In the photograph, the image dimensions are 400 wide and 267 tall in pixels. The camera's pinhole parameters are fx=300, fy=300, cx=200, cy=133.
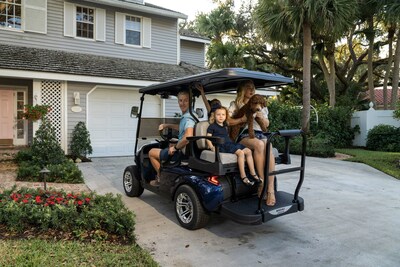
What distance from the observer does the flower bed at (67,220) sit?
3.37 metres

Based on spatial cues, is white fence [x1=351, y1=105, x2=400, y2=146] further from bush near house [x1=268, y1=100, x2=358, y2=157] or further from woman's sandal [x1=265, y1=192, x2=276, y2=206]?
woman's sandal [x1=265, y1=192, x2=276, y2=206]

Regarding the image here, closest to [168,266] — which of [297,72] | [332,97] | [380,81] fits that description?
[332,97]

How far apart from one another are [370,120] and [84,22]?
12.7 metres

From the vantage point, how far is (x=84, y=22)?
11.2 m

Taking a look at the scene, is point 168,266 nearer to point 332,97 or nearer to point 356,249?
point 356,249

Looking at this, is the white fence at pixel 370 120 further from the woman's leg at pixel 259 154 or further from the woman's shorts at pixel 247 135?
the woman's leg at pixel 259 154

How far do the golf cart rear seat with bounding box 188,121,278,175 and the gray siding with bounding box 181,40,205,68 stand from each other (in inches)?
455

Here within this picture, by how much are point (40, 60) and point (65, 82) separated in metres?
0.93

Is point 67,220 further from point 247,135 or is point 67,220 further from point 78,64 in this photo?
point 78,64

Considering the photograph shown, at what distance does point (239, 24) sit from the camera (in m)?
22.9

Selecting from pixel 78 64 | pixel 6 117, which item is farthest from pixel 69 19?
pixel 6 117

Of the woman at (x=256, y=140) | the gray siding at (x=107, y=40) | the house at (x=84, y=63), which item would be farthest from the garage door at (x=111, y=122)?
the woman at (x=256, y=140)

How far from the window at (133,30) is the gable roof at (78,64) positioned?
0.90 metres

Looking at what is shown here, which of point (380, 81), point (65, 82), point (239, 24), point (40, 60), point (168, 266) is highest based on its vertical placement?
point (239, 24)
